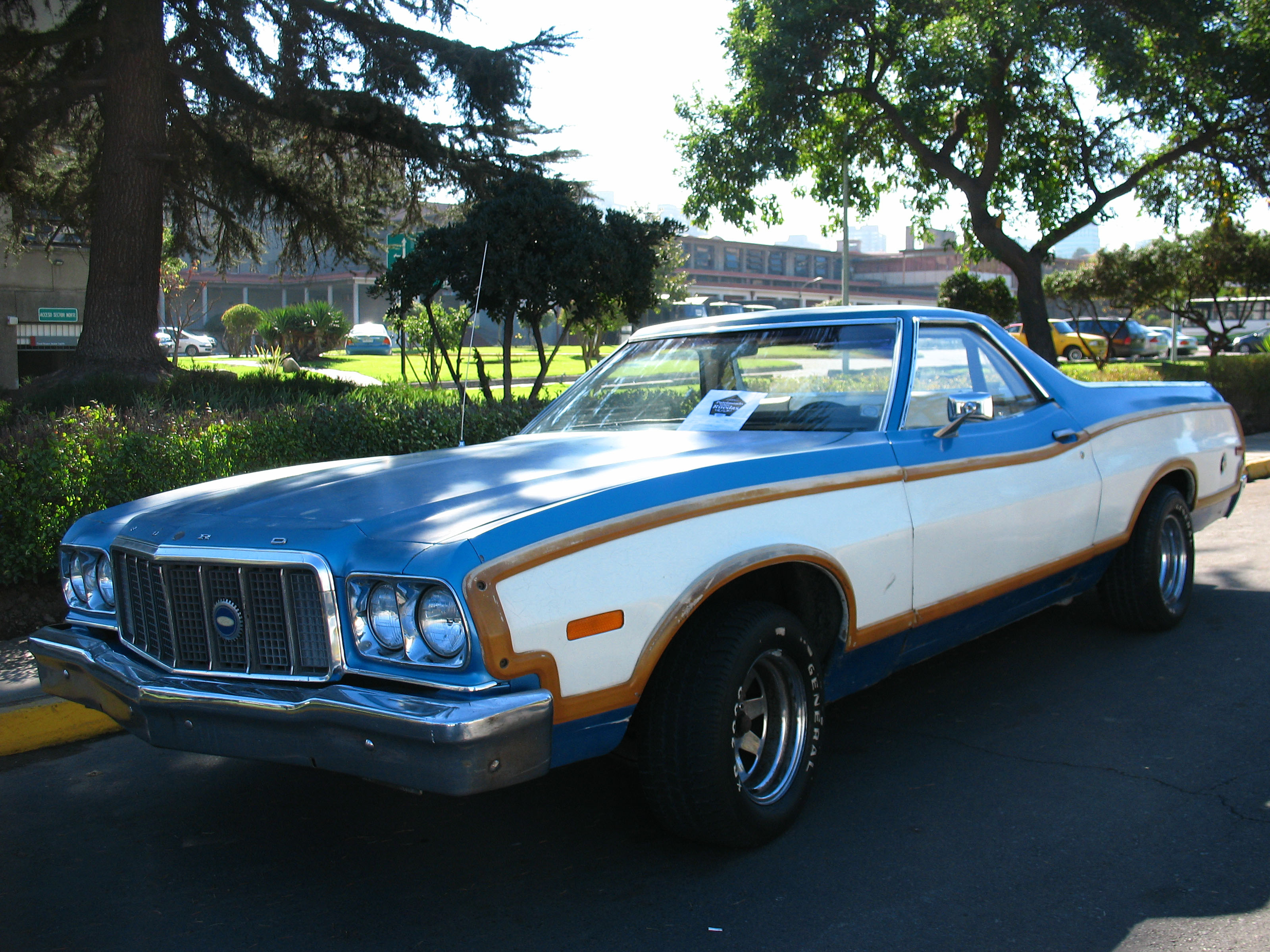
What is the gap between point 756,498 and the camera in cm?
307

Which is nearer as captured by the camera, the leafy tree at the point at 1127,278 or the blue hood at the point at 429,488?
the blue hood at the point at 429,488

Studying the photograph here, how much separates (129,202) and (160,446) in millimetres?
8112

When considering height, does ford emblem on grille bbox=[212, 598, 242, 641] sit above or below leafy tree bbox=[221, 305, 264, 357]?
below

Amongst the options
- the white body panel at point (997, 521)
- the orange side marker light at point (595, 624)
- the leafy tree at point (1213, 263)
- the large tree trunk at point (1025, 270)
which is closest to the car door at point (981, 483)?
the white body panel at point (997, 521)

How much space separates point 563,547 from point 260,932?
128 centimetres

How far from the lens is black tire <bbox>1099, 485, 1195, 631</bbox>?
199 inches

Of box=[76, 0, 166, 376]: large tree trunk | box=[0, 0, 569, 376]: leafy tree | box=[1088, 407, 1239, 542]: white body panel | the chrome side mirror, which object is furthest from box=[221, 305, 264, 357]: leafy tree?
the chrome side mirror

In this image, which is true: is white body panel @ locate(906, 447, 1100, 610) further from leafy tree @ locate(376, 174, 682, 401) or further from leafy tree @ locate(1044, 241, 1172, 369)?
leafy tree @ locate(1044, 241, 1172, 369)

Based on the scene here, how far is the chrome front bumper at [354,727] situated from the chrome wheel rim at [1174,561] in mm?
3952

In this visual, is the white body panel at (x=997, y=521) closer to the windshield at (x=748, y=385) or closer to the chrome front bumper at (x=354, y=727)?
the windshield at (x=748, y=385)

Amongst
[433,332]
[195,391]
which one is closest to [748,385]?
[195,391]

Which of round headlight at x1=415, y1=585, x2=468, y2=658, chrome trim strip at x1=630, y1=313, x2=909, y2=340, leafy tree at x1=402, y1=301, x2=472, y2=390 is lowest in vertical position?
round headlight at x1=415, y1=585, x2=468, y2=658

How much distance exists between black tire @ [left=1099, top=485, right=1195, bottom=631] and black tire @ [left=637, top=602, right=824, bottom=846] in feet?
8.40

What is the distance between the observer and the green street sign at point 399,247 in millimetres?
12039
